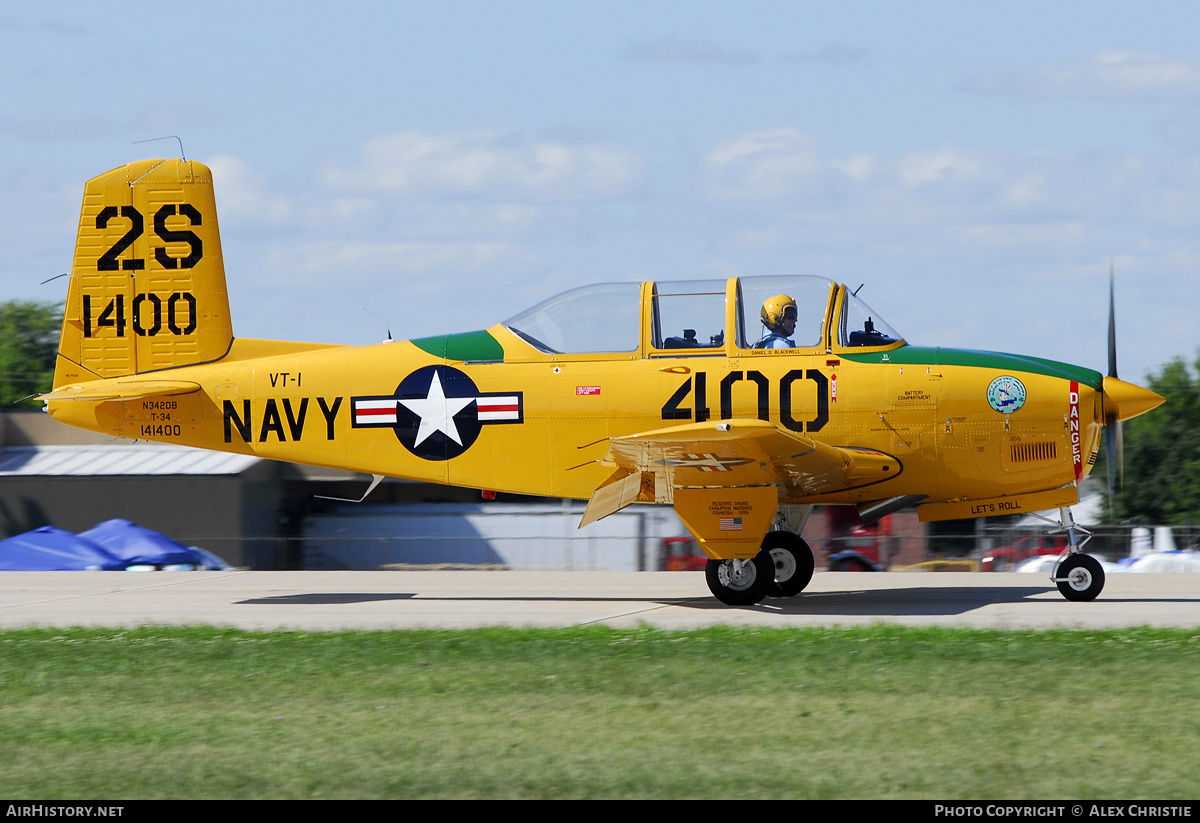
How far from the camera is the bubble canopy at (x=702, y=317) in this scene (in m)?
11.5

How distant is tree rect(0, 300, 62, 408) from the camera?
53.1 meters

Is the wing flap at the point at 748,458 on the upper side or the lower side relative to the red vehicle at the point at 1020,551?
upper

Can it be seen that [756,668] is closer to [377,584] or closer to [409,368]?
[409,368]

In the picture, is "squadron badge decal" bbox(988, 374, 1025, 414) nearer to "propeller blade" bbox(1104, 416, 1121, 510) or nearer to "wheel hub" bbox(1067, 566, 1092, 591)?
"propeller blade" bbox(1104, 416, 1121, 510)

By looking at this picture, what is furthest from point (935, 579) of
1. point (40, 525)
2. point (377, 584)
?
point (40, 525)

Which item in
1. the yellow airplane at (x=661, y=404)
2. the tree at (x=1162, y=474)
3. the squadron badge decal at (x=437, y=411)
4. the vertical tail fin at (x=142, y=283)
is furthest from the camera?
the tree at (x=1162, y=474)

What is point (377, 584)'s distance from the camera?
1476 centimetres

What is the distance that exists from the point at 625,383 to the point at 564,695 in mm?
A: 4904

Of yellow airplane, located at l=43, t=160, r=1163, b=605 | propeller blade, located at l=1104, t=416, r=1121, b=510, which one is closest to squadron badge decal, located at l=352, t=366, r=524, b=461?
yellow airplane, located at l=43, t=160, r=1163, b=605

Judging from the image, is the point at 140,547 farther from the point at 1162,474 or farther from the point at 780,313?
the point at 1162,474

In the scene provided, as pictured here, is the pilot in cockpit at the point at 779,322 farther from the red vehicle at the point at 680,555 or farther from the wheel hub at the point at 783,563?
the red vehicle at the point at 680,555

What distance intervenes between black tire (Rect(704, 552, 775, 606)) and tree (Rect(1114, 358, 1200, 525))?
139 feet

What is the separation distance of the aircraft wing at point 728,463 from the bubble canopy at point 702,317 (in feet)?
3.41

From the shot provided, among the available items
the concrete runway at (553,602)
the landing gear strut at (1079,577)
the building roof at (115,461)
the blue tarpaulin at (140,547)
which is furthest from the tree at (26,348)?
the landing gear strut at (1079,577)
